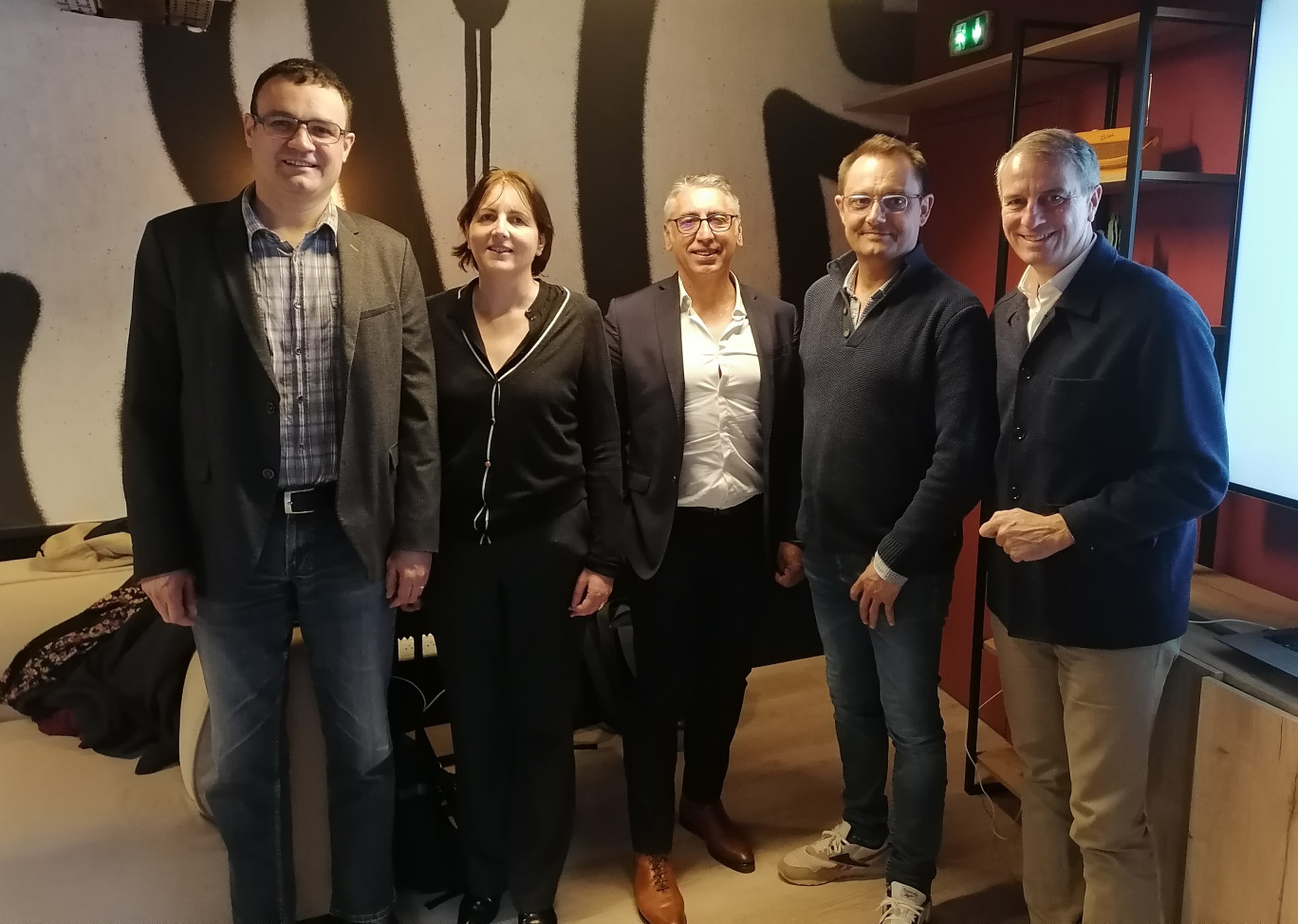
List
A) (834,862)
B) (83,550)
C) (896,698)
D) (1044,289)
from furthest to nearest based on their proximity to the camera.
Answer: (83,550) → (834,862) → (896,698) → (1044,289)

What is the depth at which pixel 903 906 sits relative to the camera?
193 centimetres

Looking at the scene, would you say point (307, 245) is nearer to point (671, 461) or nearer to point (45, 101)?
point (671, 461)

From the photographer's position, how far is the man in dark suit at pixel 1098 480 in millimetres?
1507

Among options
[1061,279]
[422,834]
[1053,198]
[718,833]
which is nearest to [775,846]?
[718,833]

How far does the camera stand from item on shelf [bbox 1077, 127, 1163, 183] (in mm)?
1974

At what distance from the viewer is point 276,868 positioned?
1.79m

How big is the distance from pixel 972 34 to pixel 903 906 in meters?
2.39

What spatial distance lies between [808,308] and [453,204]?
4.31 ft

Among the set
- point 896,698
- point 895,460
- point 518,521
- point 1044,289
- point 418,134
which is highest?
→ point 418,134

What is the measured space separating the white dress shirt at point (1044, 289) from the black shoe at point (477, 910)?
1.58 metres

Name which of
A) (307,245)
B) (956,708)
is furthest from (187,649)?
(956,708)

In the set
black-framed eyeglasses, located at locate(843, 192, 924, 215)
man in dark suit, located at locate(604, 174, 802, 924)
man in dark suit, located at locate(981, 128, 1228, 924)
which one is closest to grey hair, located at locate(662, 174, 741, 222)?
man in dark suit, located at locate(604, 174, 802, 924)

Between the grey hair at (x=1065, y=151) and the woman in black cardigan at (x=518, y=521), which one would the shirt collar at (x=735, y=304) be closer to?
the woman in black cardigan at (x=518, y=521)

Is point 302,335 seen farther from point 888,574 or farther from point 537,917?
point 537,917
